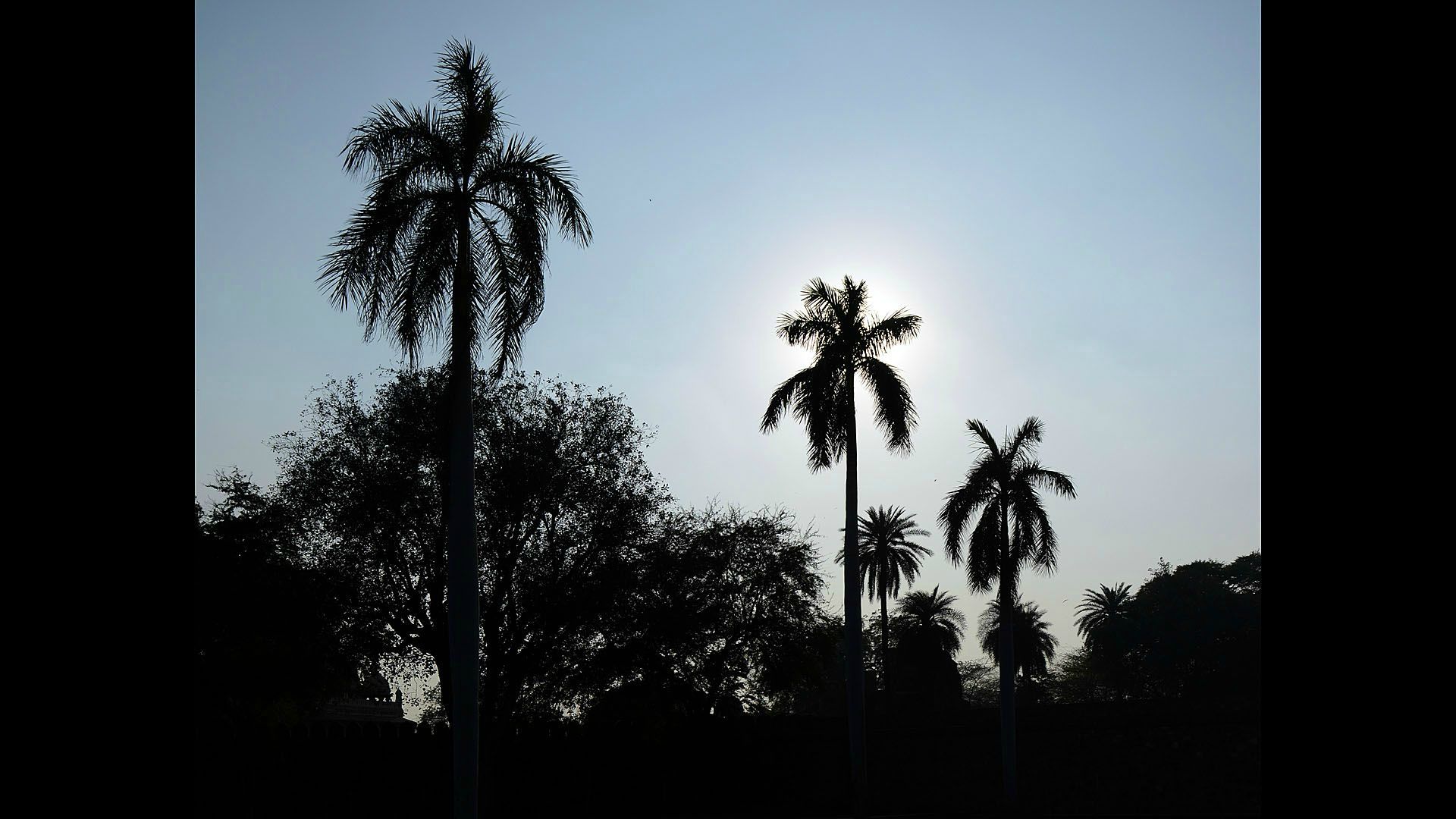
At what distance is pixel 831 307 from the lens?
34.1 meters

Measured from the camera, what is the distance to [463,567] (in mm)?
17422

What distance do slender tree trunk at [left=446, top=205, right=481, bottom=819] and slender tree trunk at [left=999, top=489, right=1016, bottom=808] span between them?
76.1 ft

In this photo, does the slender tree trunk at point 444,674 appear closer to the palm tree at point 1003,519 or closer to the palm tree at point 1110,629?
the palm tree at point 1003,519

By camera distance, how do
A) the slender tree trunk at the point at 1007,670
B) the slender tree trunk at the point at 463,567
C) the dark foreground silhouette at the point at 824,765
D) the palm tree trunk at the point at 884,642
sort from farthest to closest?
the palm tree trunk at the point at 884,642
the slender tree trunk at the point at 1007,670
the dark foreground silhouette at the point at 824,765
the slender tree trunk at the point at 463,567

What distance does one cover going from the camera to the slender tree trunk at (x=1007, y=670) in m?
36.4

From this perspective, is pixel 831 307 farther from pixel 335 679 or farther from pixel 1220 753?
pixel 1220 753

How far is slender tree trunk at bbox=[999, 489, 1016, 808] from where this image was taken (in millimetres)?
36375

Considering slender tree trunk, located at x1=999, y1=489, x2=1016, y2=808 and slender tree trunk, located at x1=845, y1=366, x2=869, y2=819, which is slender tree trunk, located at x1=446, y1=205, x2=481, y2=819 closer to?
slender tree trunk, located at x1=845, y1=366, x2=869, y2=819

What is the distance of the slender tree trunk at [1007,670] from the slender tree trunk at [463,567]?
76.1ft

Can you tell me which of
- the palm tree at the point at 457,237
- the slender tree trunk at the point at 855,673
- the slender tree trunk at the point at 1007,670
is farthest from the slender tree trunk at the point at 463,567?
the slender tree trunk at the point at 1007,670

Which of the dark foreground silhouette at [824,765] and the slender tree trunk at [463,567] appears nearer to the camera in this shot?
the slender tree trunk at [463,567]
